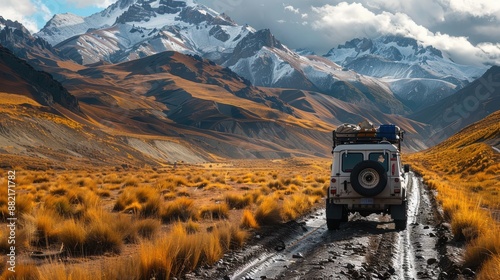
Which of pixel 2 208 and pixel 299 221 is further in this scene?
pixel 299 221

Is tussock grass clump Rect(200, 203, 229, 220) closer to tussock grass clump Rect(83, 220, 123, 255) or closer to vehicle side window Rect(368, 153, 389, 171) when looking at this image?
tussock grass clump Rect(83, 220, 123, 255)

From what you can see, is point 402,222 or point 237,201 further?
point 237,201

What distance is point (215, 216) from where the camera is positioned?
50.3 feet

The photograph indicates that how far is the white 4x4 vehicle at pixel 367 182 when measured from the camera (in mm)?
12859

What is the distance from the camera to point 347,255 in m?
9.84

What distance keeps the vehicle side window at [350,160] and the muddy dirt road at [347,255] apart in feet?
6.36

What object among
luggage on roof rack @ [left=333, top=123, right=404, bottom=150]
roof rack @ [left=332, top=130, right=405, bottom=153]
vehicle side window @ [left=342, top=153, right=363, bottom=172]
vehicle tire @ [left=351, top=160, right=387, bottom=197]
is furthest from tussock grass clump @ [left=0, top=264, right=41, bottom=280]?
luggage on roof rack @ [left=333, top=123, right=404, bottom=150]

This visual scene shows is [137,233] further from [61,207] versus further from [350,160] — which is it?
[350,160]

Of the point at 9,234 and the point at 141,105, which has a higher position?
the point at 141,105

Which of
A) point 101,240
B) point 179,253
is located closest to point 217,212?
point 101,240

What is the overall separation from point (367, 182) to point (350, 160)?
3.12ft

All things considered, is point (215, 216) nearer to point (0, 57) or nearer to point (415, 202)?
point (415, 202)

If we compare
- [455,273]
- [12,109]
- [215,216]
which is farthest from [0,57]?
[455,273]

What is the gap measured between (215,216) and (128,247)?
17.6 feet
